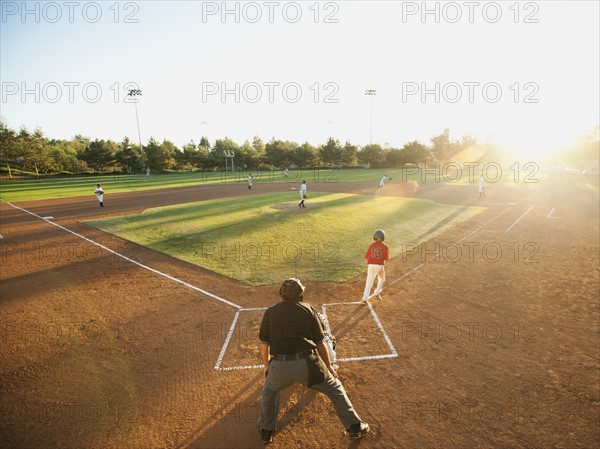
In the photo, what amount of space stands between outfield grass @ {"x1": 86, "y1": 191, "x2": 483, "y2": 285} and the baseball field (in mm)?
175

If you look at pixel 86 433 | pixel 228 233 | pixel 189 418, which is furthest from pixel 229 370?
pixel 228 233

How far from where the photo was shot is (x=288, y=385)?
448 centimetres

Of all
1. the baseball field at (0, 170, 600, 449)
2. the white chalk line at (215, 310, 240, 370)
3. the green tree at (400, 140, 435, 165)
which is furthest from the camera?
the green tree at (400, 140, 435, 165)

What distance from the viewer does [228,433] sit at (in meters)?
5.02

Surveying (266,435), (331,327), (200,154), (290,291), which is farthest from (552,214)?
(200,154)

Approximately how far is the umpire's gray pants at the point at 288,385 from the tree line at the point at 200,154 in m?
88.7

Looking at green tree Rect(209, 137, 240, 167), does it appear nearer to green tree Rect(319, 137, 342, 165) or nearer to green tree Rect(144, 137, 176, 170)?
A: green tree Rect(144, 137, 176, 170)

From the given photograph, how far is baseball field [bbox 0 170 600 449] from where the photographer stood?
511 centimetres

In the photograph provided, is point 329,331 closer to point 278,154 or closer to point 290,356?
point 290,356

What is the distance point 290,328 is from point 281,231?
46.3 ft

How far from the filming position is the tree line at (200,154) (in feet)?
242

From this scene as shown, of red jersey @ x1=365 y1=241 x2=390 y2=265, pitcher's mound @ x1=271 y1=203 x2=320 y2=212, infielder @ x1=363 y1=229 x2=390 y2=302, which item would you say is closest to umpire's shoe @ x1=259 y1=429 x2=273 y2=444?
infielder @ x1=363 y1=229 x2=390 y2=302

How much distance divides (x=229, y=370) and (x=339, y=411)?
2.76 meters

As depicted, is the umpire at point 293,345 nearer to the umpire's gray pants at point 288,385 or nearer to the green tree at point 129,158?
the umpire's gray pants at point 288,385
